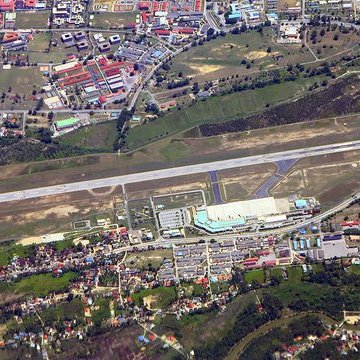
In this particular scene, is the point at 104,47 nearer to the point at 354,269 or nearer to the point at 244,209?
the point at 244,209

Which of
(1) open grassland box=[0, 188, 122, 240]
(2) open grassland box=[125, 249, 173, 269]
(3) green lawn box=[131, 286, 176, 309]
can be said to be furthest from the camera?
(1) open grassland box=[0, 188, 122, 240]

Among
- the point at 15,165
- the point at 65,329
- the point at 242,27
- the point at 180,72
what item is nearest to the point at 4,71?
the point at 15,165

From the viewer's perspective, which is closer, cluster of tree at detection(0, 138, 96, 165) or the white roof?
the white roof

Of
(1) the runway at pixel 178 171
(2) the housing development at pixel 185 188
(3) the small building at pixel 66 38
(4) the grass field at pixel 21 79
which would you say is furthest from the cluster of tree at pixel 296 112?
(3) the small building at pixel 66 38

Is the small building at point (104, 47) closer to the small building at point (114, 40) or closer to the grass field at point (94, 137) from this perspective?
the small building at point (114, 40)

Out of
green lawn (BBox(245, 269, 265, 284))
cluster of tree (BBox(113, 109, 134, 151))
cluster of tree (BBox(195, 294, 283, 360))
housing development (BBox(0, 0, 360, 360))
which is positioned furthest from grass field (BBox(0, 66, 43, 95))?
cluster of tree (BBox(195, 294, 283, 360))

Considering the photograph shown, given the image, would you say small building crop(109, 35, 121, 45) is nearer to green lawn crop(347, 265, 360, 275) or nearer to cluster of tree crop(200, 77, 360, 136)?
cluster of tree crop(200, 77, 360, 136)
